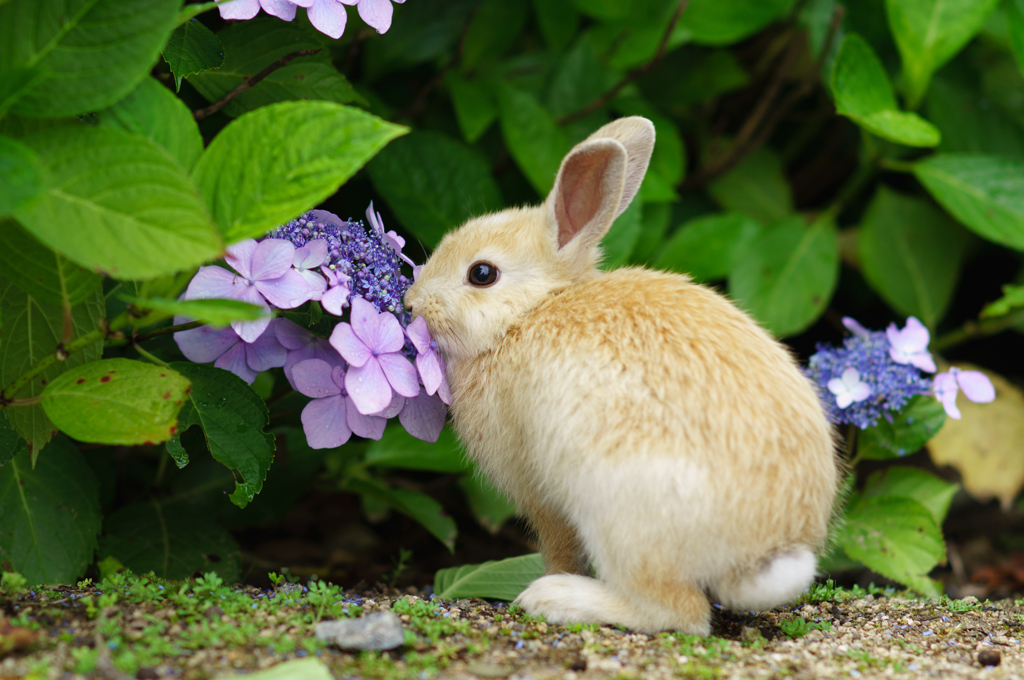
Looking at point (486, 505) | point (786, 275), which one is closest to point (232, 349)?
point (486, 505)

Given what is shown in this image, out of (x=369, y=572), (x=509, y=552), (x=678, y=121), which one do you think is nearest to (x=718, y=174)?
(x=678, y=121)

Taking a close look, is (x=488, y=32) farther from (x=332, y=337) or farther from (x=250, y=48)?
(x=332, y=337)

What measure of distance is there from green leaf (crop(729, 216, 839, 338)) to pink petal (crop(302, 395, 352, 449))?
2300 mm

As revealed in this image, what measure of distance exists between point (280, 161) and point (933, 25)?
331 centimetres

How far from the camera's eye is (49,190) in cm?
181

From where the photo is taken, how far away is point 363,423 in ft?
8.21

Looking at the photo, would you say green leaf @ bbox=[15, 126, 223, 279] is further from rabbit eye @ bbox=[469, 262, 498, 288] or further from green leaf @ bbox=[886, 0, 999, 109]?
green leaf @ bbox=[886, 0, 999, 109]

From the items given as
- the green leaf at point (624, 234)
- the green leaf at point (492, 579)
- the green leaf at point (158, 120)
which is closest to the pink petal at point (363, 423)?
the green leaf at point (492, 579)

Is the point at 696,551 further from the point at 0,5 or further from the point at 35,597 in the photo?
the point at 0,5

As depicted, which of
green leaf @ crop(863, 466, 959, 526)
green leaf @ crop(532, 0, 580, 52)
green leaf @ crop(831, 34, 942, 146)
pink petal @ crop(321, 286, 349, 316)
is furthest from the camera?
Result: green leaf @ crop(532, 0, 580, 52)

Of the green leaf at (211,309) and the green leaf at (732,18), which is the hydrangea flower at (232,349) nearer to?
the green leaf at (211,309)

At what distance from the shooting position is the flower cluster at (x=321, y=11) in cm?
239

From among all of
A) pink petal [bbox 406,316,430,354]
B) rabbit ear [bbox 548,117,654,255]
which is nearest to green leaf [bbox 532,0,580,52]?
rabbit ear [bbox 548,117,654,255]

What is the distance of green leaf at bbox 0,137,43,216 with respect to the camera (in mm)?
1648
